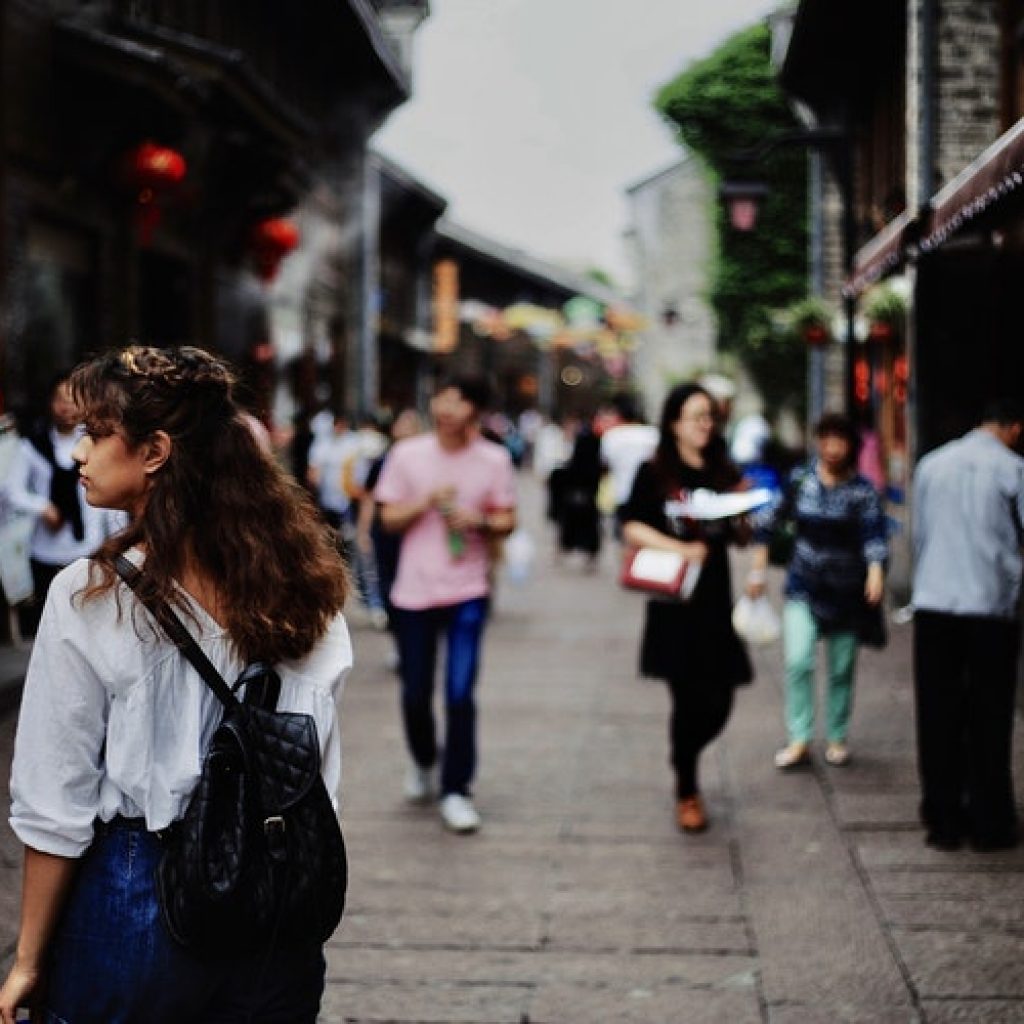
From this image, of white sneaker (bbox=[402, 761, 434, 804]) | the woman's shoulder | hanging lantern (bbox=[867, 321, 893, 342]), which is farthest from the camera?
hanging lantern (bbox=[867, 321, 893, 342])

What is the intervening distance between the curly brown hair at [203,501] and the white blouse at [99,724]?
65mm

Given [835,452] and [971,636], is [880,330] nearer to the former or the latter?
[835,452]

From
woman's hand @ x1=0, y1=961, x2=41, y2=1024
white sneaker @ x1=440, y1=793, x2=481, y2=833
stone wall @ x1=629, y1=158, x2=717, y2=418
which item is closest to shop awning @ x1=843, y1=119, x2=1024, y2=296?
white sneaker @ x1=440, y1=793, x2=481, y2=833

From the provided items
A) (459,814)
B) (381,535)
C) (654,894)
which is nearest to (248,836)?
(654,894)

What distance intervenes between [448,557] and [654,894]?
167 centimetres

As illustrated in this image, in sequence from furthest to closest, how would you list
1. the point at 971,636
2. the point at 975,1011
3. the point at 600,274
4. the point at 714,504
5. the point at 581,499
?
the point at 600,274
the point at 581,499
the point at 714,504
the point at 971,636
the point at 975,1011

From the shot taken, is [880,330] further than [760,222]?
No

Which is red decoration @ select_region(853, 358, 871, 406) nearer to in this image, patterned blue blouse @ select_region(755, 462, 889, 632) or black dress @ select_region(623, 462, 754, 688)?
patterned blue blouse @ select_region(755, 462, 889, 632)

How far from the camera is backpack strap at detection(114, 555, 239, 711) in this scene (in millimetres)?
2562

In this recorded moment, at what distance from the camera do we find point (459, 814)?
6.72 metres

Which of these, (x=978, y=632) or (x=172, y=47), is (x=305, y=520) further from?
(x=172, y=47)

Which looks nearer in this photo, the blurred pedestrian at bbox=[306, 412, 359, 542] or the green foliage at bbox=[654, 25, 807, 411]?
the blurred pedestrian at bbox=[306, 412, 359, 542]

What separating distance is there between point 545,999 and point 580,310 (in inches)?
1831

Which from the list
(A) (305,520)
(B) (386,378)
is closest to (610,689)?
(A) (305,520)
